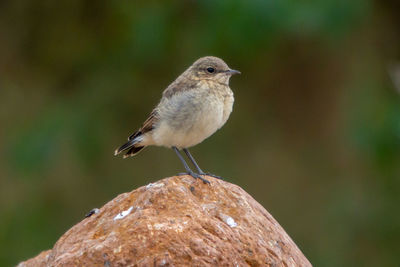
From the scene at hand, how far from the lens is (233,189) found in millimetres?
5402

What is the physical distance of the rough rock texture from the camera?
466cm

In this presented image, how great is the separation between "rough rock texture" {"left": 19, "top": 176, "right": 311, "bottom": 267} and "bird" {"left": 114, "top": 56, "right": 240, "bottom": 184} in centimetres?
102

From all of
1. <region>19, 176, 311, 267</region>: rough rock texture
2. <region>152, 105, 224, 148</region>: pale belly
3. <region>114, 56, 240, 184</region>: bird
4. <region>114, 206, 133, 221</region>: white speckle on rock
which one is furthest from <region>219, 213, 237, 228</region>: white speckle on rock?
<region>152, 105, 224, 148</region>: pale belly

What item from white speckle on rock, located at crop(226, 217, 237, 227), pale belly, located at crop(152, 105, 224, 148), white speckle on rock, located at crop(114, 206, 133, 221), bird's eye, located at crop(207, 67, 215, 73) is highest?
bird's eye, located at crop(207, 67, 215, 73)

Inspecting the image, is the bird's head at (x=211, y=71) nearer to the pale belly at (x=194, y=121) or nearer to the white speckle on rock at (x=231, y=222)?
the pale belly at (x=194, y=121)

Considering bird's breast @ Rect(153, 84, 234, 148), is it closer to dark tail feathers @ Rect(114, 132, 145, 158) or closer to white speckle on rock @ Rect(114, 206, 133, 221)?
dark tail feathers @ Rect(114, 132, 145, 158)

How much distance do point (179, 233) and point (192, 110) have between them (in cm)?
184

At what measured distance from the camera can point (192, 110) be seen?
21.0ft

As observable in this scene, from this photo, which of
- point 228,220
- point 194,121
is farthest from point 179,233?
point 194,121

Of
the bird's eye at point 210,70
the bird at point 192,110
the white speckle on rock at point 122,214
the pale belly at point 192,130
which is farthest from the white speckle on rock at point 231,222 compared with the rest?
the bird's eye at point 210,70

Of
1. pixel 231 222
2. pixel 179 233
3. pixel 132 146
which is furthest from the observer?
pixel 132 146

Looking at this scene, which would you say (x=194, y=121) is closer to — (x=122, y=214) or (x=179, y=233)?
(x=122, y=214)

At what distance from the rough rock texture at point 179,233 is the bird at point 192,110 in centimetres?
102

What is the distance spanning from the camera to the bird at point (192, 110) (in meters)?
6.41
